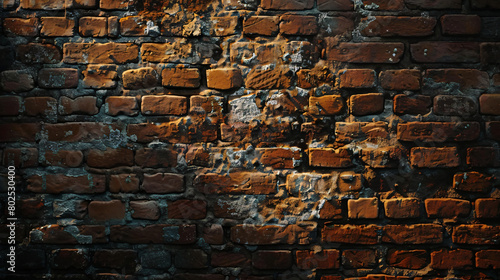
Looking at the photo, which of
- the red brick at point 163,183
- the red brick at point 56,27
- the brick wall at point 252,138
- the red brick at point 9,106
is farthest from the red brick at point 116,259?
the red brick at point 56,27

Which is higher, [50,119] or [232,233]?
[50,119]

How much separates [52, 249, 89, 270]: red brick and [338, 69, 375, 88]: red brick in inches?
46.0

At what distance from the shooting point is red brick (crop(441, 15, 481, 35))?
3.97 feet

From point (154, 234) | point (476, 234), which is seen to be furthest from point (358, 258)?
point (154, 234)

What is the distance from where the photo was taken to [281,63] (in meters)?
1.23

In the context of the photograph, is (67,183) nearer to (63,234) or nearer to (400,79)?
(63,234)

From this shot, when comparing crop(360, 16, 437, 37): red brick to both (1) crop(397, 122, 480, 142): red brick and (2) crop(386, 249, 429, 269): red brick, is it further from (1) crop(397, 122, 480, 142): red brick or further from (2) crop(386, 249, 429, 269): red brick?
(2) crop(386, 249, 429, 269): red brick

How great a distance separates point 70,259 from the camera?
4.04ft

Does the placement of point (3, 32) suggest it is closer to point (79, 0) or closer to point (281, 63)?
point (79, 0)

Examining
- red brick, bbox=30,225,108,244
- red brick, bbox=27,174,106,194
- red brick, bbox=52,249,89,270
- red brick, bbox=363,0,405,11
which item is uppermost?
red brick, bbox=363,0,405,11

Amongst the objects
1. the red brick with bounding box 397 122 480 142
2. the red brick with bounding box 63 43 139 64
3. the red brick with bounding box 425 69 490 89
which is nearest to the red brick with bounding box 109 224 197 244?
the red brick with bounding box 63 43 139 64

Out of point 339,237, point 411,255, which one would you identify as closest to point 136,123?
point 339,237

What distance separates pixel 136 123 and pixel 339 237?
2.84 ft

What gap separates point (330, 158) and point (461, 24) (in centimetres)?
69
